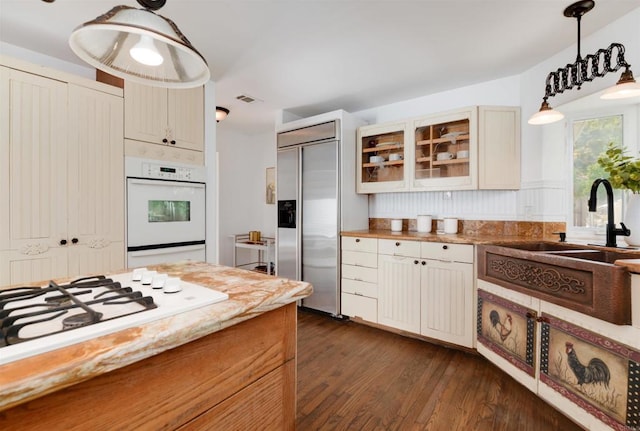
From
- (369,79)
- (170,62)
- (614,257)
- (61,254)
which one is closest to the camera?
(170,62)

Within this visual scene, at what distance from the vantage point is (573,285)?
4.91 ft

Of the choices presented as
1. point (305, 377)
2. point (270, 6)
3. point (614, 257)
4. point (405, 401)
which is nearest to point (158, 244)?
point (305, 377)

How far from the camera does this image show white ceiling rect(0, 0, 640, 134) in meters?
1.89

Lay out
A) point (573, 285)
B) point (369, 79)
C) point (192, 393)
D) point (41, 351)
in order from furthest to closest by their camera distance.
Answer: point (369, 79)
point (573, 285)
point (192, 393)
point (41, 351)

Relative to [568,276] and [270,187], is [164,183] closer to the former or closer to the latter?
[270,187]

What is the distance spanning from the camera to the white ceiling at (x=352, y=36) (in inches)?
74.5

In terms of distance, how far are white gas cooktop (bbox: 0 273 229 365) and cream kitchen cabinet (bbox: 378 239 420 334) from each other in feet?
6.89

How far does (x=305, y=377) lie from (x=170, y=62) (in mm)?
2059

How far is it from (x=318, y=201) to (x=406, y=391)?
6.70 ft

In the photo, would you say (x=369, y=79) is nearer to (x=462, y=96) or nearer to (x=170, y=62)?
(x=462, y=96)

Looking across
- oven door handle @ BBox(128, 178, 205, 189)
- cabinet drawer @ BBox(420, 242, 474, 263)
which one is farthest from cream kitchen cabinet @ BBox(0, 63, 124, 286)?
cabinet drawer @ BBox(420, 242, 474, 263)

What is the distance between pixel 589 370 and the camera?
Answer: 1.43 metres

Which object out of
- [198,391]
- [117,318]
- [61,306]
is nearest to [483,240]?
[198,391]

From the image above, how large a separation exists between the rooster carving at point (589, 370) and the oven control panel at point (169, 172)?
2949mm
